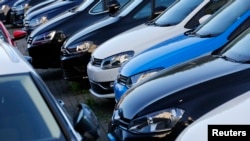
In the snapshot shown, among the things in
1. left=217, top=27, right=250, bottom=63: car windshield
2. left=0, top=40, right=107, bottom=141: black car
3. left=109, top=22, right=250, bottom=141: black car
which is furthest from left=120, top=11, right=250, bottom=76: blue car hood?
left=0, top=40, right=107, bottom=141: black car

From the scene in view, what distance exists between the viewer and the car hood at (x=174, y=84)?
15.6ft

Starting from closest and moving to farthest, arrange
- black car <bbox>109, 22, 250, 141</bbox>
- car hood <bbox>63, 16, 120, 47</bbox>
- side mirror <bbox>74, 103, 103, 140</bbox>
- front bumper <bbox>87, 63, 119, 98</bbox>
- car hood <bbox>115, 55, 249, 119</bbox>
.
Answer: side mirror <bbox>74, 103, 103, 140</bbox>
black car <bbox>109, 22, 250, 141</bbox>
car hood <bbox>115, 55, 249, 119</bbox>
front bumper <bbox>87, 63, 119, 98</bbox>
car hood <bbox>63, 16, 120, 47</bbox>

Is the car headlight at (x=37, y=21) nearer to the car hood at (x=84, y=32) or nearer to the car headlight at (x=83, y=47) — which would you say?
the car hood at (x=84, y=32)

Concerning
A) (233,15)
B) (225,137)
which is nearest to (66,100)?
(233,15)

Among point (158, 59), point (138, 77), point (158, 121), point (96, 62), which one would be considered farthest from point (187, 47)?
point (158, 121)

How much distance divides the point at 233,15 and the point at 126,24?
2887 millimetres

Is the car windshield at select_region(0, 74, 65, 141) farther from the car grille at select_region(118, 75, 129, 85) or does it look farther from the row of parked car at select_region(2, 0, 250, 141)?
the car grille at select_region(118, 75, 129, 85)

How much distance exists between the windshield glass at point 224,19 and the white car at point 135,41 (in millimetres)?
635

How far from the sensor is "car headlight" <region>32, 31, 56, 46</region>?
11227 millimetres

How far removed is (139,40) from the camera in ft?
27.3

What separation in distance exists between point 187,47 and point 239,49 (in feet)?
4.26

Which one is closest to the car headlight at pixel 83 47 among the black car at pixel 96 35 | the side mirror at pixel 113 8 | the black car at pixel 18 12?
the black car at pixel 96 35

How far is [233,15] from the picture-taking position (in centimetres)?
A: 730

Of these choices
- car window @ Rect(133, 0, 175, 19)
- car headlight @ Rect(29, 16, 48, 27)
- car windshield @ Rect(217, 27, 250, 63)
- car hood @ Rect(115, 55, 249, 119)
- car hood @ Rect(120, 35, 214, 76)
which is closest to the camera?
car hood @ Rect(115, 55, 249, 119)
